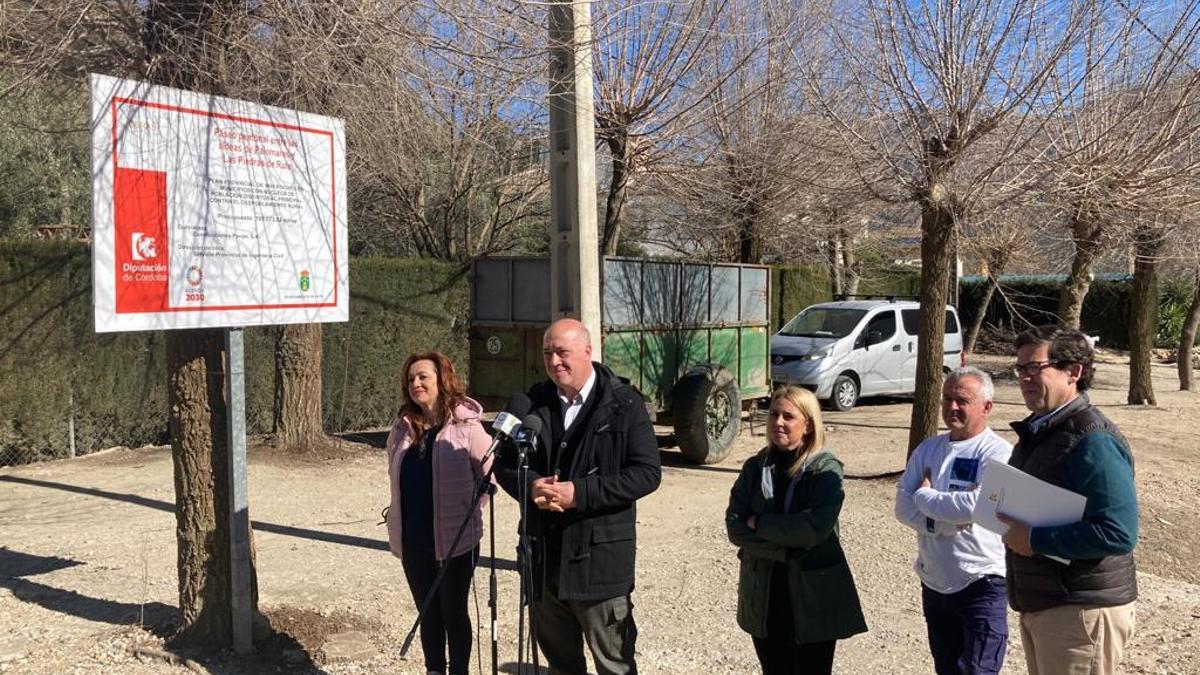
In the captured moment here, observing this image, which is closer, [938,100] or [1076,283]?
[938,100]

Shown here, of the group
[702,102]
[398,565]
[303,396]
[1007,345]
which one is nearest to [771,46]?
[702,102]

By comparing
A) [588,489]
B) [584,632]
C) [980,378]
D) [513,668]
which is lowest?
[513,668]

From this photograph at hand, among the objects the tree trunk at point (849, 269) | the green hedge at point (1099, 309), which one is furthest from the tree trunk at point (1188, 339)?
the green hedge at point (1099, 309)

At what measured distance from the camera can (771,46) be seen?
40.8 feet

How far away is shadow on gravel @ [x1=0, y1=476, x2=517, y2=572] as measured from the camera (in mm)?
7137

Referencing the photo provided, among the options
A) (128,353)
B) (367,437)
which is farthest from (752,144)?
(128,353)

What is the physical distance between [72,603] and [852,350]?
12152 mm

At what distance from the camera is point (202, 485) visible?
16.0 feet

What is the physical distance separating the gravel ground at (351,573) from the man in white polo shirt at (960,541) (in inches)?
51.2

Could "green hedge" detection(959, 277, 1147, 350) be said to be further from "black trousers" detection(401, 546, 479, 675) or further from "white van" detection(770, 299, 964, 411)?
"black trousers" detection(401, 546, 479, 675)

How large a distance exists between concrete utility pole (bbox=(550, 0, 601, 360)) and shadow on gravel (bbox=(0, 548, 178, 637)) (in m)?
2.74

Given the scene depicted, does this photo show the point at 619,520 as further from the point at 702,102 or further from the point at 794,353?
the point at 794,353

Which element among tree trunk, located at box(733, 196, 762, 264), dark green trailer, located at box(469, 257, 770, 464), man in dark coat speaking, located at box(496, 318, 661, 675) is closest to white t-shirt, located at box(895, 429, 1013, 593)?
man in dark coat speaking, located at box(496, 318, 661, 675)

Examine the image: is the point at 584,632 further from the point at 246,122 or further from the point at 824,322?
the point at 824,322
